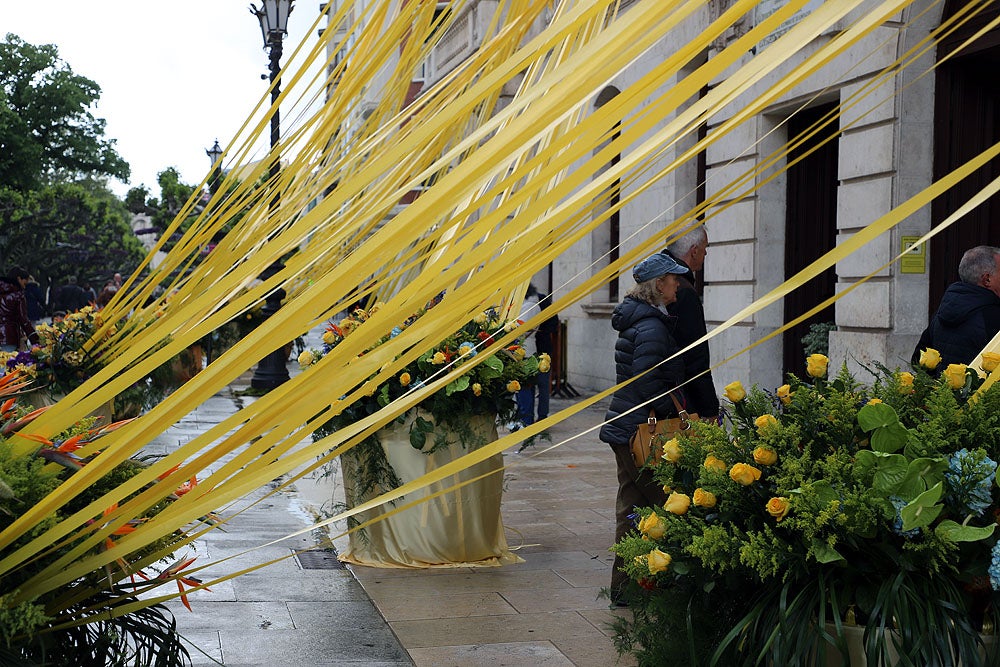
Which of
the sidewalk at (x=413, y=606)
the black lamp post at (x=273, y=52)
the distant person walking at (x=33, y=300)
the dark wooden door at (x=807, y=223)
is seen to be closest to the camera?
the sidewalk at (x=413, y=606)

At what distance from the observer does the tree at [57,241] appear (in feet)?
121

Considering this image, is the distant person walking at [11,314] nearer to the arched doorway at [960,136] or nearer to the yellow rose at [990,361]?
the arched doorway at [960,136]

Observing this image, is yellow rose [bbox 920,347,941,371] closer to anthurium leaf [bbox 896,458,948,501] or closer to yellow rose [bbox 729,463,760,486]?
anthurium leaf [bbox 896,458,948,501]

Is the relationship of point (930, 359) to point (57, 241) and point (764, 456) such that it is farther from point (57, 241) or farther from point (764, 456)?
point (57, 241)

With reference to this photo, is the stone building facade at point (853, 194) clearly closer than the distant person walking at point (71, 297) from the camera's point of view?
Yes

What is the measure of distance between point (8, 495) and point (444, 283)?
3.94ft

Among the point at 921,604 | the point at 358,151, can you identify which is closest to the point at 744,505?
the point at 921,604

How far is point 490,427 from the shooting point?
661cm

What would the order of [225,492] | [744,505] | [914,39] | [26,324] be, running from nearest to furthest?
[225,492] → [744,505] → [914,39] → [26,324]

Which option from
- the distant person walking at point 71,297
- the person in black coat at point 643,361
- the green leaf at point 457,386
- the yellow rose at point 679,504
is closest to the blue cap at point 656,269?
the person in black coat at point 643,361

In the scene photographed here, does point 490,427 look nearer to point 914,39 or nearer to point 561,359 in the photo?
point 914,39

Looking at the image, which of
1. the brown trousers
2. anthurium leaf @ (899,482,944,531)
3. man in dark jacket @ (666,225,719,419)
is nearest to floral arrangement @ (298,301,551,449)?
man in dark jacket @ (666,225,719,419)

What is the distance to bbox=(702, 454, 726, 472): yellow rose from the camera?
2941mm

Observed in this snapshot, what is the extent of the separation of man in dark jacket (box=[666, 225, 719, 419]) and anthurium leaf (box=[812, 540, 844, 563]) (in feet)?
10.5
